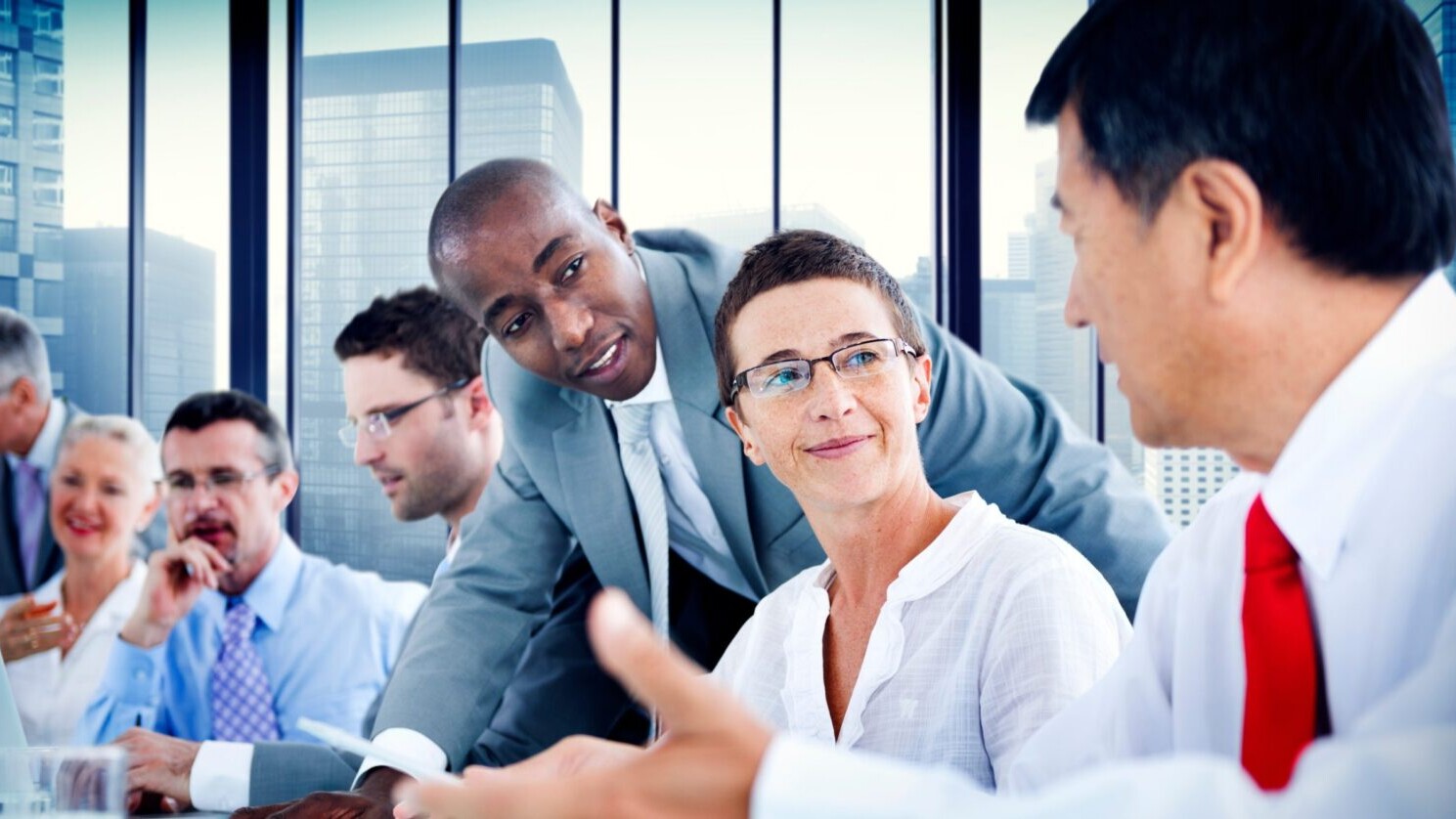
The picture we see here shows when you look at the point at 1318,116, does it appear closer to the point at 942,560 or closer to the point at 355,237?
the point at 942,560

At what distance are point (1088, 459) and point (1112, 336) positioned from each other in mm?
1333

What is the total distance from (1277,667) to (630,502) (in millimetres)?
1596

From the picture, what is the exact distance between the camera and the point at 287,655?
9.25 ft

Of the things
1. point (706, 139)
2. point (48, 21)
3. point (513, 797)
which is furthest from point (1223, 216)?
point (48, 21)

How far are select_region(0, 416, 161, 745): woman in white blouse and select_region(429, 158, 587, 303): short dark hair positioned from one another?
1636 millimetres

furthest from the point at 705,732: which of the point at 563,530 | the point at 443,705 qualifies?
the point at 563,530

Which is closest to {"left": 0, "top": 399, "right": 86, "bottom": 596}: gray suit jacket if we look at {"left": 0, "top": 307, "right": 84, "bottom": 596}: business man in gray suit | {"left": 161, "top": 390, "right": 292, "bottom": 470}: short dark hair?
{"left": 0, "top": 307, "right": 84, "bottom": 596}: business man in gray suit

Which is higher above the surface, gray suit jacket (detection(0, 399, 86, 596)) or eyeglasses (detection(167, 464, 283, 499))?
eyeglasses (detection(167, 464, 283, 499))

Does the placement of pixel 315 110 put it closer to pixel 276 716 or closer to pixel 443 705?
pixel 276 716

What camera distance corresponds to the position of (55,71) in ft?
11.0

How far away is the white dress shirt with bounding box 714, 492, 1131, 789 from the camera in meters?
1.19

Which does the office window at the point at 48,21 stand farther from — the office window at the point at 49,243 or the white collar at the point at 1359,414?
the white collar at the point at 1359,414

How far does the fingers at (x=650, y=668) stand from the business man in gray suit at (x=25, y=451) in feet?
10.6

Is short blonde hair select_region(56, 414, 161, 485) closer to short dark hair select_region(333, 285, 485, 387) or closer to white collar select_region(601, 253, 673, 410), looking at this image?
short dark hair select_region(333, 285, 485, 387)
